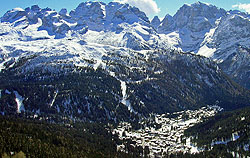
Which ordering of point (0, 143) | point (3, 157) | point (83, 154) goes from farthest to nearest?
point (83, 154) < point (0, 143) < point (3, 157)

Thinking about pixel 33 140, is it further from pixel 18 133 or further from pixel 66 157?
pixel 66 157

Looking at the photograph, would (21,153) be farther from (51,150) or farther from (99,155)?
(99,155)

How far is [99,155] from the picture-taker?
19662cm

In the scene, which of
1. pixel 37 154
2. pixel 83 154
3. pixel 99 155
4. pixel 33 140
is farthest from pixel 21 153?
pixel 99 155

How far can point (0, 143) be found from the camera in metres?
172

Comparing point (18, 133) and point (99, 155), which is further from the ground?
point (18, 133)

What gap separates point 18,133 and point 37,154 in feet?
109

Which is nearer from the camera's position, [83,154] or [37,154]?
[37,154]

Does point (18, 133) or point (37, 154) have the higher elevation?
point (18, 133)

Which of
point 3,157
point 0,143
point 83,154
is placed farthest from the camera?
point 83,154

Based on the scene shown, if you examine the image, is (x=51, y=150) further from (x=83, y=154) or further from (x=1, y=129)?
(x=1, y=129)

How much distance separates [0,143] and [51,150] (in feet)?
94.8

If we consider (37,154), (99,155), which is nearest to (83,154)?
(99,155)

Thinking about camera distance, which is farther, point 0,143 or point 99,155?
point 99,155
